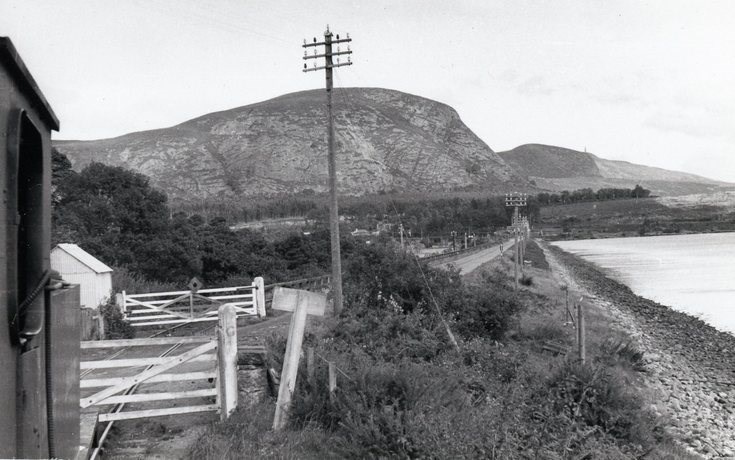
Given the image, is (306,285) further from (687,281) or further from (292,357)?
(687,281)

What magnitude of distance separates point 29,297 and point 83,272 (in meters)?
15.1

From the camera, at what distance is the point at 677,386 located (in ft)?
60.4

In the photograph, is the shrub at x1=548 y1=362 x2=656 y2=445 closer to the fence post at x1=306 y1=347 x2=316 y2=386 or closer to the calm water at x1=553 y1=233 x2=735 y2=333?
the fence post at x1=306 y1=347 x2=316 y2=386

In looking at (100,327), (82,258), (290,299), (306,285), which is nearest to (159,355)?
(100,327)

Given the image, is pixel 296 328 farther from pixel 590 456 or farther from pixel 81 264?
pixel 81 264

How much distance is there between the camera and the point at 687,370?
21.0m

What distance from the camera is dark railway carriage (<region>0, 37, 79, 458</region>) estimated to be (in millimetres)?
2715

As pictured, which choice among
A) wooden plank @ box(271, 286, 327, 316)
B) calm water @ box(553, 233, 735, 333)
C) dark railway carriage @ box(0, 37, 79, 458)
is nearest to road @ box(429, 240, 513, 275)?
calm water @ box(553, 233, 735, 333)

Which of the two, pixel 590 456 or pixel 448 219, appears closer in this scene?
pixel 590 456

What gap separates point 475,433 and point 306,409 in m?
2.16

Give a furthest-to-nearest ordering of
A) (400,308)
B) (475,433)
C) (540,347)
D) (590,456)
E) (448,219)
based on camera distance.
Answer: (448,219) < (540,347) < (400,308) < (590,456) < (475,433)

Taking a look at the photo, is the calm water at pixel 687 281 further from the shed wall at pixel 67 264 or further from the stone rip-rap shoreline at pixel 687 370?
the shed wall at pixel 67 264

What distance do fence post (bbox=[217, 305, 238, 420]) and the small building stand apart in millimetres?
10806

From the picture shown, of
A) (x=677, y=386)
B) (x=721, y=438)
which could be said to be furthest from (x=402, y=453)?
(x=677, y=386)
